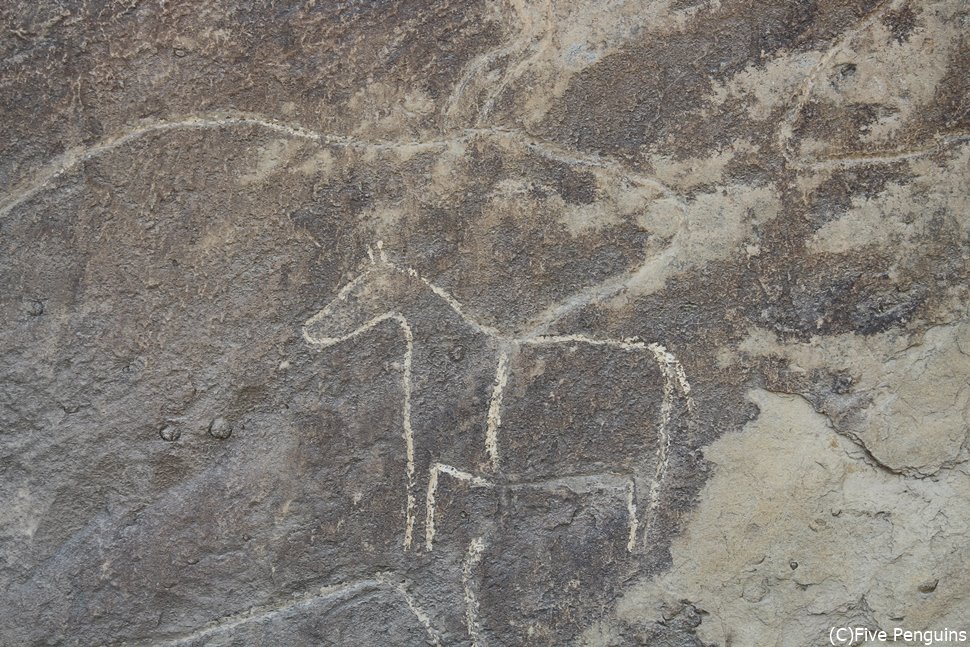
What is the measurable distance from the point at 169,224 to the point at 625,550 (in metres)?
1.16

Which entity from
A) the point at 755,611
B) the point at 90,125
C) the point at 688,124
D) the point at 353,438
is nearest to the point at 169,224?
the point at 90,125

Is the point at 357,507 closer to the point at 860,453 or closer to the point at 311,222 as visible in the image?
the point at 311,222

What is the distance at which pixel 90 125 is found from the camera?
2064mm

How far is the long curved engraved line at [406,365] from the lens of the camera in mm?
2135

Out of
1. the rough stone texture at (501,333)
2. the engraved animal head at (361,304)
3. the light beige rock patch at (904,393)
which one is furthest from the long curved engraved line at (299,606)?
the light beige rock patch at (904,393)

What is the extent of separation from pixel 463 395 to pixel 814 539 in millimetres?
792

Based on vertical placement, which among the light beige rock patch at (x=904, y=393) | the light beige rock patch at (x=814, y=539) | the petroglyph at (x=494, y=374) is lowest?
the light beige rock patch at (x=814, y=539)

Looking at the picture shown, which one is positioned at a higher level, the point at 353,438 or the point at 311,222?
the point at 311,222

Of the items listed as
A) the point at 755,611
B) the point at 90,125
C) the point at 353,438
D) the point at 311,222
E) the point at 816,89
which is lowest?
the point at 755,611

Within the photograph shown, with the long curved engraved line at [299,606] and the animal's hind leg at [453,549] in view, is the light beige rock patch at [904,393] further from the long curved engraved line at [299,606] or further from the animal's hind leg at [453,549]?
the long curved engraved line at [299,606]

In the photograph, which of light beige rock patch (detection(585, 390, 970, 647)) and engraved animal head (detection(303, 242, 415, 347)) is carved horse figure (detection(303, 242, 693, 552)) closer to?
Answer: engraved animal head (detection(303, 242, 415, 347))

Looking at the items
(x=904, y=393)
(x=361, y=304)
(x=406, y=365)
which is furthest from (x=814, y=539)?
(x=361, y=304)

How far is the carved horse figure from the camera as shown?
2.14m

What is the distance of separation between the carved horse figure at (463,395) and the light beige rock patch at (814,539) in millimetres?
154
